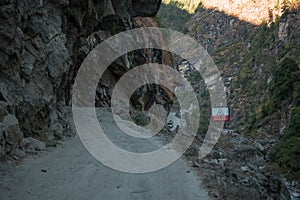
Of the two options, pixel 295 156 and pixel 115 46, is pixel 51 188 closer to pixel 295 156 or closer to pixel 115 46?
pixel 115 46

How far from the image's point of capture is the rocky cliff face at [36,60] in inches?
318

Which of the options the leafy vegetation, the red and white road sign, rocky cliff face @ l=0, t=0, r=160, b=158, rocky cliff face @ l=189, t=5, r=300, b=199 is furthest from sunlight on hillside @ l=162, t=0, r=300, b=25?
rocky cliff face @ l=0, t=0, r=160, b=158

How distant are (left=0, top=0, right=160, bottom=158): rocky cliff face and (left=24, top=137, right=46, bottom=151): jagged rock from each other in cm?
14

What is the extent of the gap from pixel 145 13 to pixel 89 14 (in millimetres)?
7224

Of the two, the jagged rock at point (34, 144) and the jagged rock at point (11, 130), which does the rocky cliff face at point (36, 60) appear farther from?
the jagged rock at point (34, 144)

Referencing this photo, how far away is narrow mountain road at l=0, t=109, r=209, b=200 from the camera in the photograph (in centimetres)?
641

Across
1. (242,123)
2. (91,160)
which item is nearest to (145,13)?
(91,160)

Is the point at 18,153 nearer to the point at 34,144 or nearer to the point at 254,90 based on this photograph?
the point at 34,144

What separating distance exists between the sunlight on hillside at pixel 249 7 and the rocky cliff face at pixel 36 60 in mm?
94111

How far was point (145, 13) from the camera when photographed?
20.9 m

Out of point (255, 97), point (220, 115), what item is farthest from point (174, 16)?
point (220, 115)

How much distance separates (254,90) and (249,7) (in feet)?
201

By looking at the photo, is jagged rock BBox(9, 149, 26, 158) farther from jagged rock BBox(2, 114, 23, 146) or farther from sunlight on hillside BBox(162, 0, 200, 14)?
sunlight on hillside BBox(162, 0, 200, 14)

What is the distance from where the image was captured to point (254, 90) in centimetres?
9844
